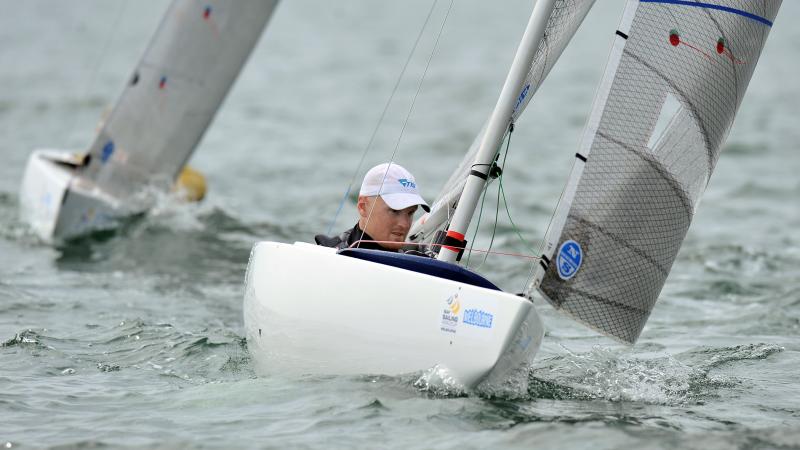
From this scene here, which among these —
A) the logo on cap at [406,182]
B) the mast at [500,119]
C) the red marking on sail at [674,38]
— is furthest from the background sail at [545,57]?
the red marking on sail at [674,38]

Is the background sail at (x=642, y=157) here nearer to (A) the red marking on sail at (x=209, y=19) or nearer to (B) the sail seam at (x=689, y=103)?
(B) the sail seam at (x=689, y=103)

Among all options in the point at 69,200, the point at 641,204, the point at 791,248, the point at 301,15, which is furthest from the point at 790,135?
the point at 301,15

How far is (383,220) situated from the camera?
16.3 ft

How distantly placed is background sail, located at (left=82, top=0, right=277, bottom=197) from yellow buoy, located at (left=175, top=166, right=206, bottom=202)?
0.45 metres

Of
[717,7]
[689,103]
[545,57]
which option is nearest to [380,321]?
[545,57]

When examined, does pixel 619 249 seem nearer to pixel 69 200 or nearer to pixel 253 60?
pixel 69 200

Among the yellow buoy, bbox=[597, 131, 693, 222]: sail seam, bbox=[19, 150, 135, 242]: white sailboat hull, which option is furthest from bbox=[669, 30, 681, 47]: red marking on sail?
the yellow buoy

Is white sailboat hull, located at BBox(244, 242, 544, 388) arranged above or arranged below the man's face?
below

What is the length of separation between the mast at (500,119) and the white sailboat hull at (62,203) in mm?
5088

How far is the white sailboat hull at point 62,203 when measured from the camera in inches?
363

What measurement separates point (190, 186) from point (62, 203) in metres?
1.56

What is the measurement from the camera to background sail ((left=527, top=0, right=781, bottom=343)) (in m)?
4.68

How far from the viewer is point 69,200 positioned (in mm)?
9250

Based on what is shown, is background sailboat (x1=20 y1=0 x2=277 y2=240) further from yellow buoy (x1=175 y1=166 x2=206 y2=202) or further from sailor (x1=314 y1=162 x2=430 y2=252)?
sailor (x1=314 y1=162 x2=430 y2=252)
